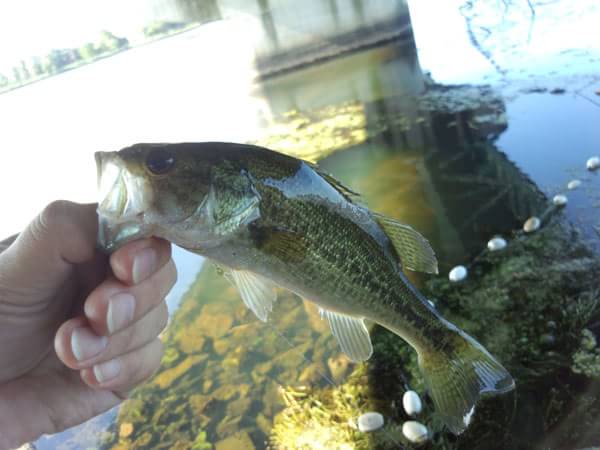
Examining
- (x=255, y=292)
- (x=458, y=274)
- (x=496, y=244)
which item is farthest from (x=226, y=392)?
(x=496, y=244)

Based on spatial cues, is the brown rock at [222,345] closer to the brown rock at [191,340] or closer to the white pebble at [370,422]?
the brown rock at [191,340]

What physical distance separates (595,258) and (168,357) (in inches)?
143

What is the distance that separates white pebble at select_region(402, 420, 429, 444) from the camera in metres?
2.83

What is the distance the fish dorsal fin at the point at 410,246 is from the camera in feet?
5.25

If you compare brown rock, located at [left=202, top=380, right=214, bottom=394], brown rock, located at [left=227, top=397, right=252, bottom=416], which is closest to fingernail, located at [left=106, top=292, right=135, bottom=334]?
brown rock, located at [left=227, top=397, right=252, bottom=416]

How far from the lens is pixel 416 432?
2836 millimetres

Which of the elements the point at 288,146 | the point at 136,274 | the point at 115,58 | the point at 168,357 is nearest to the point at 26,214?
the point at 288,146

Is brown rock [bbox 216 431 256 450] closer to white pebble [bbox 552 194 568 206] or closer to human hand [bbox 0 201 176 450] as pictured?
human hand [bbox 0 201 176 450]

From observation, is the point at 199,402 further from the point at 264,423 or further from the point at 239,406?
the point at 264,423

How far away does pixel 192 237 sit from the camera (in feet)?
4.46

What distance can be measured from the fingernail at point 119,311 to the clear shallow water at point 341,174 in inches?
83.7

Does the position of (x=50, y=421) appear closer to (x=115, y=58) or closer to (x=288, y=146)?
(x=288, y=146)

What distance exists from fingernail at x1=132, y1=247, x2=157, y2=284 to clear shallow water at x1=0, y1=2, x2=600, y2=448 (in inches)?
88.1

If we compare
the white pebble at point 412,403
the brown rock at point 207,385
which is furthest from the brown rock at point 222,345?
the white pebble at point 412,403
